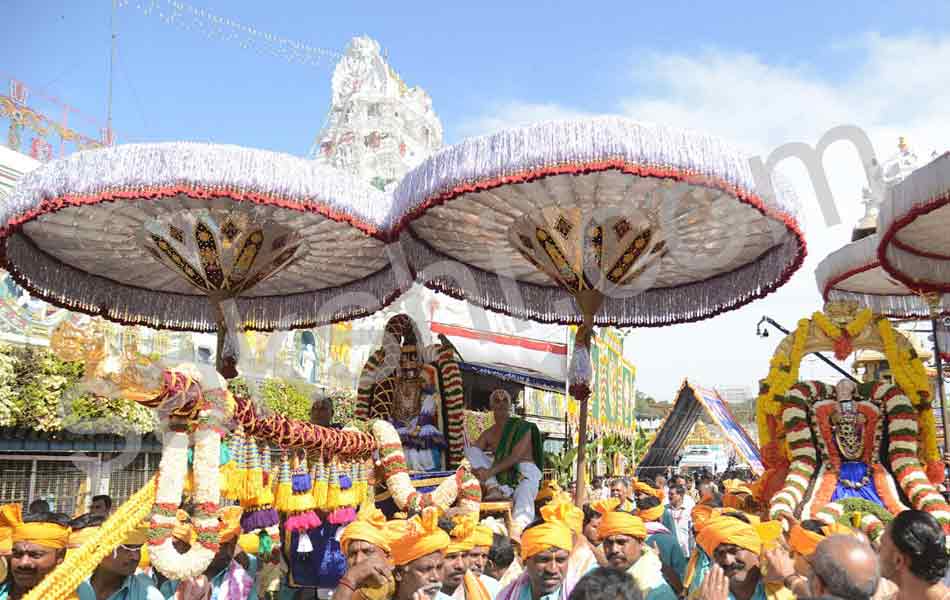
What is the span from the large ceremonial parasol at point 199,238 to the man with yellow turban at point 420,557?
10.6ft

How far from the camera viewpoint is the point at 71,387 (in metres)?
10.5

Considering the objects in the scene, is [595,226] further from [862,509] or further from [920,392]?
[862,509]

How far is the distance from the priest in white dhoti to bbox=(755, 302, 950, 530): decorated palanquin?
6.54ft

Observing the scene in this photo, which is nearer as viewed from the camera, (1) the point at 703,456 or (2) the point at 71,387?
(2) the point at 71,387

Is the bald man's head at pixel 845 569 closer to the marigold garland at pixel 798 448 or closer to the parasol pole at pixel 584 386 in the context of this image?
the marigold garland at pixel 798 448

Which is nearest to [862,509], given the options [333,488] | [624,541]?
[624,541]

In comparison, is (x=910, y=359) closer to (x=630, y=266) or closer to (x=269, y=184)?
(x=630, y=266)

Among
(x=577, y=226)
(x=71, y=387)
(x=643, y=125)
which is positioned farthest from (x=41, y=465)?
(x=643, y=125)

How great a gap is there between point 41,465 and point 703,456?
29.3m

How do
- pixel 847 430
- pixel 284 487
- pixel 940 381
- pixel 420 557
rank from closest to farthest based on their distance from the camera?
pixel 420 557 → pixel 284 487 → pixel 847 430 → pixel 940 381

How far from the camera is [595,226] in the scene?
7391mm

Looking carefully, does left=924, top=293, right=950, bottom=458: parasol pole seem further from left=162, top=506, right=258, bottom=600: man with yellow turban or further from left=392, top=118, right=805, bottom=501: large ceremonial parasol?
left=162, top=506, right=258, bottom=600: man with yellow turban

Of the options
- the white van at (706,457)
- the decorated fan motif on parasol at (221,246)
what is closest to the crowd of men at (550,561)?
the decorated fan motif on parasol at (221,246)

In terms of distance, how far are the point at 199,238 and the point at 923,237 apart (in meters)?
6.97
